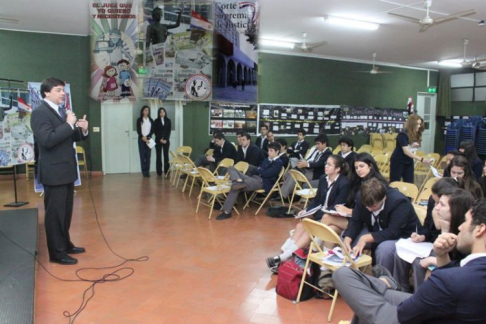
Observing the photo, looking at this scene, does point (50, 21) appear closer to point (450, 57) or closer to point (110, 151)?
point (110, 151)

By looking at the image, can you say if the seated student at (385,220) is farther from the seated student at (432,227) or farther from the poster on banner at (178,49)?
the poster on banner at (178,49)

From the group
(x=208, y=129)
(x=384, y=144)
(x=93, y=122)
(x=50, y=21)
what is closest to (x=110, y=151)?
(x=93, y=122)

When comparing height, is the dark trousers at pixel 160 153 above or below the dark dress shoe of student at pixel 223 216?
above

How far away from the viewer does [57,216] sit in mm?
3768

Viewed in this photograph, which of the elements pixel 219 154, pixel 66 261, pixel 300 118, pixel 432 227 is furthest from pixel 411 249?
pixel 300 118

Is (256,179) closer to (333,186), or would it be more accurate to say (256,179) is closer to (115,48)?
(333,186)

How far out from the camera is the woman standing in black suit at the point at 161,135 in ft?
30.6

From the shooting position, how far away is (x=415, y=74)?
1362 centimetres

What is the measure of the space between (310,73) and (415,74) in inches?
181

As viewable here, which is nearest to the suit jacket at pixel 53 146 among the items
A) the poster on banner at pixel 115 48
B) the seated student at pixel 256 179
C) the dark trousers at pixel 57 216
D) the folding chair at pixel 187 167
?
the dark trousers at pixel 57 216

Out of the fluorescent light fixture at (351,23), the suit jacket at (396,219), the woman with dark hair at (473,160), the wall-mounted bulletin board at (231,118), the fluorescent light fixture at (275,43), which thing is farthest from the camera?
the wall-mounted bulletin board at (231,118)

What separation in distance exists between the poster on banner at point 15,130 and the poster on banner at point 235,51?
363 cm

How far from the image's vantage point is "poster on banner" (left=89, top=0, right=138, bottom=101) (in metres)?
3.65

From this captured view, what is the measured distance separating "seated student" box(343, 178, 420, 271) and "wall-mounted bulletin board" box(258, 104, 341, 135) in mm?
7896
